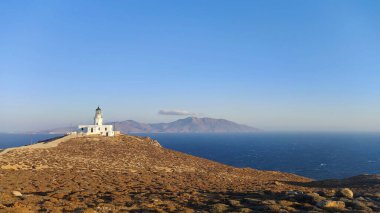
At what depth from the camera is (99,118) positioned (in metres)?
80.0

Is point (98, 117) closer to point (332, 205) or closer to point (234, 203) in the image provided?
point (234, 203)

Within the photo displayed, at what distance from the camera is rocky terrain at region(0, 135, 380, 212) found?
17.3 metres

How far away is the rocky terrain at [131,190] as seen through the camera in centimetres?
1730

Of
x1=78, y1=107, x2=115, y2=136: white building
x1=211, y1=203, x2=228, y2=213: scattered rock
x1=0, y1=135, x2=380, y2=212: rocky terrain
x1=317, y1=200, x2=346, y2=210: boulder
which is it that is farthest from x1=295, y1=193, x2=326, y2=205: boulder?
x1=78, y1=107, x2=115, y2=136: white building

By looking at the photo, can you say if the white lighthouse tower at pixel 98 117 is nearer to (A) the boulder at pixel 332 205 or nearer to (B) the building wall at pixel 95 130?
(B) the building wall at pixel 95 130

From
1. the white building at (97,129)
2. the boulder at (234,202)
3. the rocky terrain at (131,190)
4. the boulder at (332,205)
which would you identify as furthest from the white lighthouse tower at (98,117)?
the boulder at (332,205)

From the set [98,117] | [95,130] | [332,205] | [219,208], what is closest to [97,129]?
[95,130]

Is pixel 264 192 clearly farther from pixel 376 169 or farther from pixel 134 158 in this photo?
pixel 376 169

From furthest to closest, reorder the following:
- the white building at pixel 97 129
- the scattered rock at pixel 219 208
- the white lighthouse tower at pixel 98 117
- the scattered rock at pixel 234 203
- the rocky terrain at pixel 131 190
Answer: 1. the white lighthouse tower at pixel 98 117
2. the white building at pixel 97 129
3. the scattered rock at pixel 234 203
4. the rocky terrain at pixel 131 190
5. the scattered rock at pixel 219 208

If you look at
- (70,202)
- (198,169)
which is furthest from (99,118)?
(70,202)

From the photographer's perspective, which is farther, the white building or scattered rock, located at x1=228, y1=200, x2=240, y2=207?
the white building

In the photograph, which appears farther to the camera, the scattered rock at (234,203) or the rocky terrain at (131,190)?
the scattered rock at (234,203)

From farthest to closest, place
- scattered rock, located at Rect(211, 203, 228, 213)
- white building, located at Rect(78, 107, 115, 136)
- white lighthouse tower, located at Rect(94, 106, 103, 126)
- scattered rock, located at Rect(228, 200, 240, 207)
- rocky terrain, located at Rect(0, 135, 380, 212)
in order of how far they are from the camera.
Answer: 1. white lighthouse tower, located at Rect(94, 106, 103, 126)
2. white building, located at Rect(78, 107, 115, 136)
3. scattered rock, located at Rect(228, 200, 240, 207)
4. rocky terrain, located at Rect(0, 135, 380, 212)
5. scattered rock, located at Rect(211, 203, 228, 213)

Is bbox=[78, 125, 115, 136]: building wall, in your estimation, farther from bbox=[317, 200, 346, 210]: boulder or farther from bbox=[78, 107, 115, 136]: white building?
bbox=[317, 200, 346, 210]: boulder
